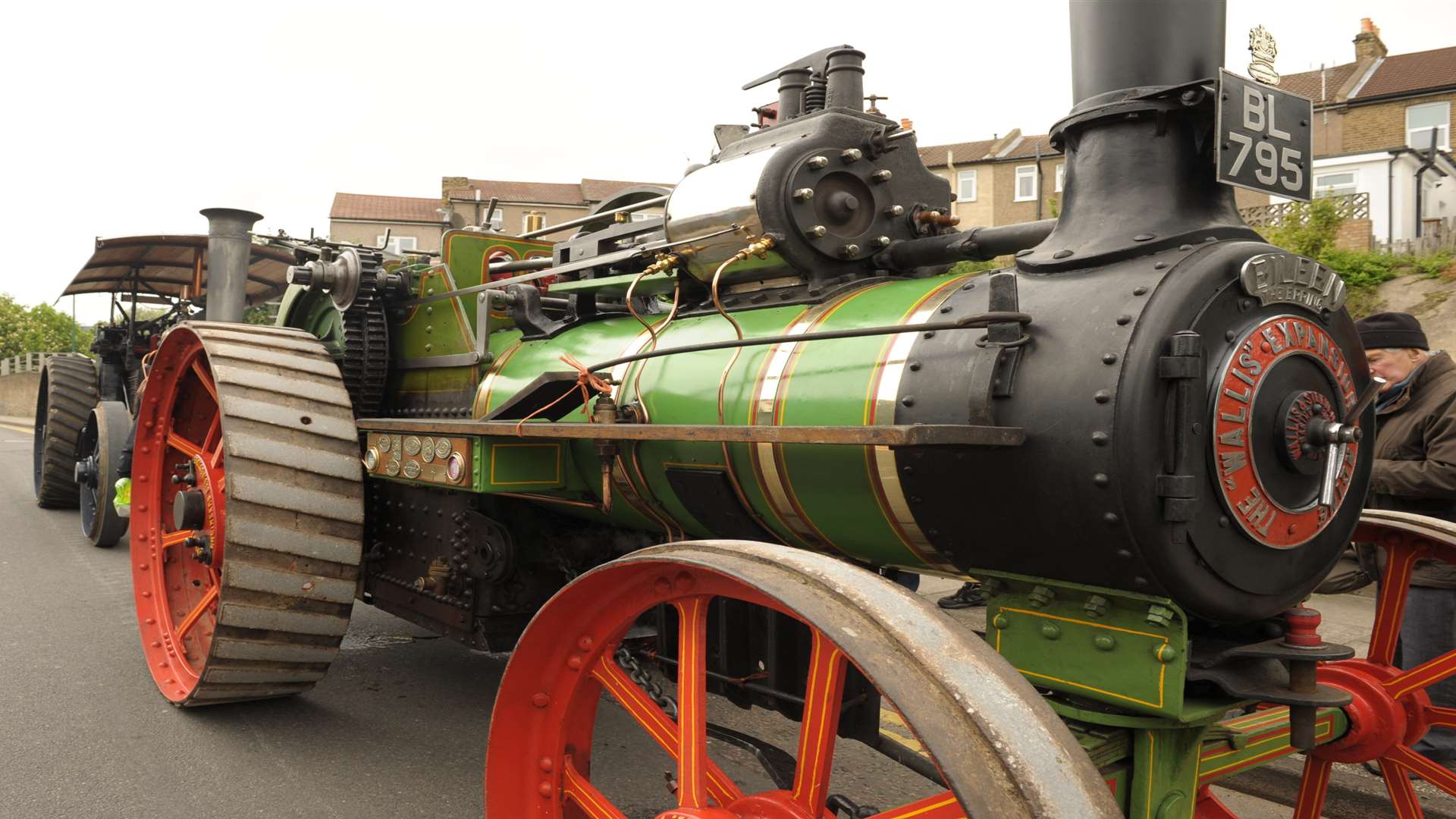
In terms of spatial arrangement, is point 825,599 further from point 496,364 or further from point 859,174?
point 496,364

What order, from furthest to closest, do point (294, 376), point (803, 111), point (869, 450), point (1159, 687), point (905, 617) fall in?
point (294, 376)
point (803, 111)
point (869, 450)
point (1159, 687)
point (905, 617)

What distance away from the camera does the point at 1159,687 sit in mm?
1798

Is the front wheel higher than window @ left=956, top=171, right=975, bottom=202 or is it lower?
lower

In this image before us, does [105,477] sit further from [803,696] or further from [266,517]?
[803,696]

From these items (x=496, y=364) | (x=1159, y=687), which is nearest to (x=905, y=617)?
(x=1159, y=687)

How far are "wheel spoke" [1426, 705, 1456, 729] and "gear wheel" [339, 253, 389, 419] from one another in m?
3.35

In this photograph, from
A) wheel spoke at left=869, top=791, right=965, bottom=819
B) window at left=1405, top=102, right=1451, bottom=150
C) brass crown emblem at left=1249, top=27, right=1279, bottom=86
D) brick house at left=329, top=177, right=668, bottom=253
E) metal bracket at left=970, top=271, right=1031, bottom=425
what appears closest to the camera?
wheel spoke at left=869, top=791, right=965, bottom=819

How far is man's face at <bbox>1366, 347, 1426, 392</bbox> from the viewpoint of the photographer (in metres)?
3.51

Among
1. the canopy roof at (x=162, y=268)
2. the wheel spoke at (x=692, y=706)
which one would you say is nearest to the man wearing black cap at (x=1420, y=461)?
the wheel spoke at (x=692, y=706)

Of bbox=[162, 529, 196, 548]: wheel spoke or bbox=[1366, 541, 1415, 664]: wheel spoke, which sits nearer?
bbox=[1366, 541, 1415, 664]: wheel spoke

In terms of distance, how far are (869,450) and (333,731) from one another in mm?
2440

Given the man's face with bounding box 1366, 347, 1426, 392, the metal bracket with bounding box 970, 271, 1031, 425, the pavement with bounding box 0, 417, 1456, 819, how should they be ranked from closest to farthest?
the metal bracket with bounding box 970, 271, 1031, 425
the pavement with bounding box 0, 417, 1456, 819
the man's face with bounding box 1366, 347, 1426, 392

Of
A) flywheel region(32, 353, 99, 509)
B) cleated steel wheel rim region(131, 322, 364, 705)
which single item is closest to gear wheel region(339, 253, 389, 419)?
cleated steel wheel rim region(131, 322, 364, 705)

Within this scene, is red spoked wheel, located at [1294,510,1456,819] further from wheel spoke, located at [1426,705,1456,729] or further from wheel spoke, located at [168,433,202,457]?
wheel spoke, located at [168,433,202,457]
